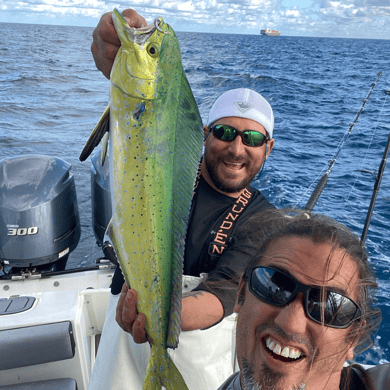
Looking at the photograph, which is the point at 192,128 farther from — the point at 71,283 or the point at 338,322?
the point at 71,283

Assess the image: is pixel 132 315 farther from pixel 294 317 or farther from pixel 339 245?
pixel 339 245

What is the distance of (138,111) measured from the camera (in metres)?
1.39

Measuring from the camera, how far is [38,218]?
3.51 m

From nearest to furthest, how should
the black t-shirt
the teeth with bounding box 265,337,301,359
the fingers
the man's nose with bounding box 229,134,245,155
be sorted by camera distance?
the teeth with bounding box 265,337,301,359 < the fingers < the black t-shirt < the man's nose with bounding box 229,134,245,155

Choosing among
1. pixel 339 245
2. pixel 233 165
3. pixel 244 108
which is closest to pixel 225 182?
pixel 233 165

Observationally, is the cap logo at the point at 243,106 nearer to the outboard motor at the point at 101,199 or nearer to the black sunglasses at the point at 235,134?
the black sunglasses at the point at 235,134

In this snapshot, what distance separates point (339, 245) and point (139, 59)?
0.98 m

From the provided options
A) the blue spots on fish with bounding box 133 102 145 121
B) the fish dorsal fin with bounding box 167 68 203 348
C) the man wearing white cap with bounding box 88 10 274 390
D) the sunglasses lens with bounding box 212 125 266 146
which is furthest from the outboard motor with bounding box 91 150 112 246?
the blue spots on fish with bounding box 133 102 145 121

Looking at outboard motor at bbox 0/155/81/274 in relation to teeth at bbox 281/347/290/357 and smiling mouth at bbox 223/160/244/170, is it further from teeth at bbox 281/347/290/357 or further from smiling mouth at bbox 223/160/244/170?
teeth at bbox 281/347/290/357

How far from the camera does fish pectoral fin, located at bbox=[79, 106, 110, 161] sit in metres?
1.40

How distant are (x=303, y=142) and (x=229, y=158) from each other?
10057 millimetres

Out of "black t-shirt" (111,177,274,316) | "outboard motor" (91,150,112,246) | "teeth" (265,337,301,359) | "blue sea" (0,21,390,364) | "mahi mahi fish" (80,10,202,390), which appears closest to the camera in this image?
"teeth" (265,337,301,359)

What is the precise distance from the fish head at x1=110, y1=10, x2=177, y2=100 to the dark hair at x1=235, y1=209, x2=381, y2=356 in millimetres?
741

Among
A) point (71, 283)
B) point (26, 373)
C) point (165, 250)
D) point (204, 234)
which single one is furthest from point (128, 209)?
point (71, 283)
